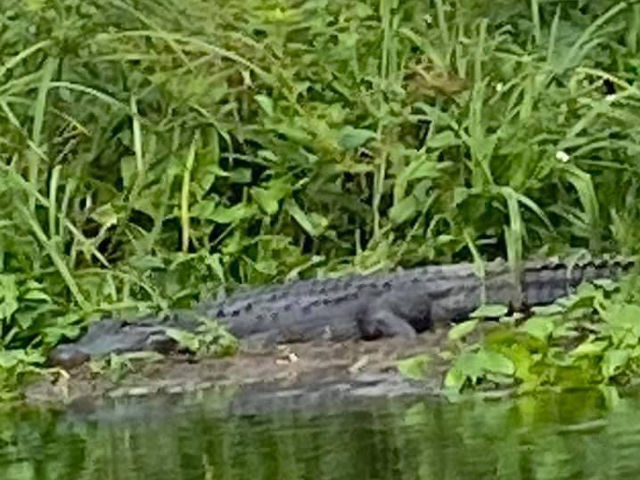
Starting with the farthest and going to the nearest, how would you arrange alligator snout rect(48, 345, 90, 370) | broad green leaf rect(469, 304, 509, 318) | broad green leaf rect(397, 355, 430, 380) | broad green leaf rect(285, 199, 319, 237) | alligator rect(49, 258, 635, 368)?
broad green leaf rect(285, 199, 319, 237) < alligator rect(49, 258, 635, 368) < alligator snout rect(48, 345, 90, 370) < broad green leaf rect(469, 304, 509, 318) < broad green leaf rect(397, 355, 430, 380)

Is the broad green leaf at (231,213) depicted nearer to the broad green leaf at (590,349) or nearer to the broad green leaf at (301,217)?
the broad green leaf at (301,217)

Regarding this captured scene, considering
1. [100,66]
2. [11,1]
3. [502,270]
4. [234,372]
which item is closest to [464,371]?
[234,372]

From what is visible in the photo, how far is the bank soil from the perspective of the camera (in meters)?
3.60

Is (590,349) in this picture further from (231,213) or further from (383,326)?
(231,213)

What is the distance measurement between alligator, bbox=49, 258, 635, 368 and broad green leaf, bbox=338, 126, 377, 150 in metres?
0.64

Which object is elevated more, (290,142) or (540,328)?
(290,142)

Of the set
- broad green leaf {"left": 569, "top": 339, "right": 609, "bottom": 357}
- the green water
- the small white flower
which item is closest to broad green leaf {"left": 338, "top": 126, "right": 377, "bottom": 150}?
the small white flower

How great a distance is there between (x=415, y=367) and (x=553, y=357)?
0.40 metres

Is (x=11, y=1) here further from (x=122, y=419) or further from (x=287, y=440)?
(x=287, y=440)

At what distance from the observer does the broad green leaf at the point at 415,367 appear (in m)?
3.39

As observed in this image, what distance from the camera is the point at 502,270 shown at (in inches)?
176

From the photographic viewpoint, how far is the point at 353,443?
8.05 ft

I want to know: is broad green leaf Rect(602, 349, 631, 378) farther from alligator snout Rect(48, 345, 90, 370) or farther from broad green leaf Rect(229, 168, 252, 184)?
broad green leaf Rect(229, 168, 252, 184)

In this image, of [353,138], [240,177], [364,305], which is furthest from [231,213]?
[364,305]
